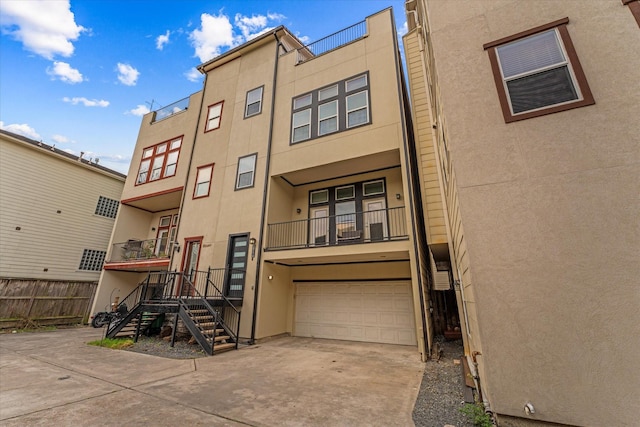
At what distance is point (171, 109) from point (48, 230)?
910cm

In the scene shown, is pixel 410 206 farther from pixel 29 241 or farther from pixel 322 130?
pixel 29 241

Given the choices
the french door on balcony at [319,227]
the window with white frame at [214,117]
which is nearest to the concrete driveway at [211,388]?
the french door on balcony at [319,227]

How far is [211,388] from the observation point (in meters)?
4.34

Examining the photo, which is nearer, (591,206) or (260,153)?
(591,206)

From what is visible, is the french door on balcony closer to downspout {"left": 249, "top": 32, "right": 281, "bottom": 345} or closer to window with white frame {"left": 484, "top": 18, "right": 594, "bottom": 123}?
downspout {"left": 249, "top": 32, "right": 281, "bottom": 345}

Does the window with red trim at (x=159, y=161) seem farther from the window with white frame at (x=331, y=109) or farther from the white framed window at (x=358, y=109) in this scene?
the white framed window at (x=358, y=109)

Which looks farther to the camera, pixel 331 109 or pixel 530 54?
pixel 331 109

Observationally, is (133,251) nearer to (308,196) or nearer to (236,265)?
(236,265)

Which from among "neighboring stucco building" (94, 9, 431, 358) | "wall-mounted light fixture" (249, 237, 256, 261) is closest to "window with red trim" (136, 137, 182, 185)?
"neighboring stucco building" (94, 9, 431, 358)

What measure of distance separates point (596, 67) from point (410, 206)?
4.65 m

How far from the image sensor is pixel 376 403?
3.74 metres

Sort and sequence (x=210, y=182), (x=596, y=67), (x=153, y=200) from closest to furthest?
(x=596, y=67) < (x=210, y=182) < (x=153, y=200)

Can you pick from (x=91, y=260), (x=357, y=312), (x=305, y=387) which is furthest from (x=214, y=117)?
(x=305, y=387)

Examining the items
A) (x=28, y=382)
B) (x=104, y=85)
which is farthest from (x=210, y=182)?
(x=104, y=85)
